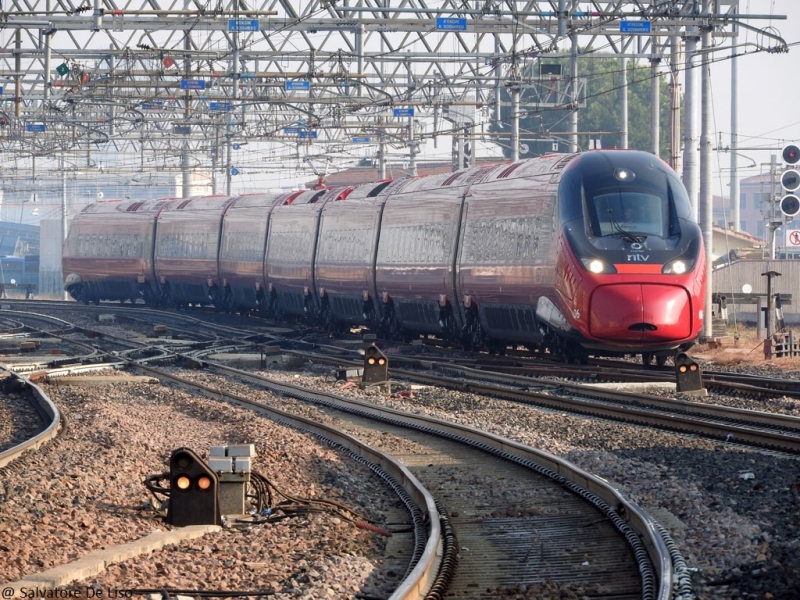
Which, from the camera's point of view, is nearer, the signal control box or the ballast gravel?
the ballast gravel

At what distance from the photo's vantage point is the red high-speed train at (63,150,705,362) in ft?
62.6

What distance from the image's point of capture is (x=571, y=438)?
13.8 m

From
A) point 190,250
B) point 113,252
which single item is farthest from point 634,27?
point 113,252

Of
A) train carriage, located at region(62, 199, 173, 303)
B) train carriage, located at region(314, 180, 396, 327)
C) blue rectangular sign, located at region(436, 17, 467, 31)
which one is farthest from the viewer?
train carriage, located at region(62, 199, 173, 303)

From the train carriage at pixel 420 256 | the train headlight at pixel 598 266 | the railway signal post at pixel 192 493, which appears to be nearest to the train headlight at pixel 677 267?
the train headlight at pixel 598 266

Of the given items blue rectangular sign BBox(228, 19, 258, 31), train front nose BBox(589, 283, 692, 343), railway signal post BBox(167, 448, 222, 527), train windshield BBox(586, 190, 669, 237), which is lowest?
railway signal post BBox(167, 448, 222, 527)

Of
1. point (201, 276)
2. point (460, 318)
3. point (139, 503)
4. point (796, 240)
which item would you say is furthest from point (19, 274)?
point (139, 503)

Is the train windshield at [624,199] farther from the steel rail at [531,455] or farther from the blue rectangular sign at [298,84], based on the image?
the blue rectangular sign at [298,84]

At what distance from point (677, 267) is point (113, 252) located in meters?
30.9

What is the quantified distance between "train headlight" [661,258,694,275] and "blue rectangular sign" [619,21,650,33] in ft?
30.8

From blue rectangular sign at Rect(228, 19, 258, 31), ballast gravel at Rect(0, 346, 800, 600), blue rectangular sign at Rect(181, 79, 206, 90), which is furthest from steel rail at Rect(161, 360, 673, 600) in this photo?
blue rectangular sign at Rect(181, 79, 206, 90)

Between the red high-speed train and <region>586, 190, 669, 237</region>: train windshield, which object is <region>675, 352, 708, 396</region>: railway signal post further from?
<region>586, 190, 669, 237</region>: train windshield

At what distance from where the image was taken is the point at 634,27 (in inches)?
1073

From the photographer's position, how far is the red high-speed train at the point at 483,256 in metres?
19.1
